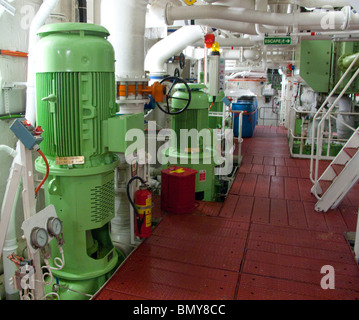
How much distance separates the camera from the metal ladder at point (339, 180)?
4.31 metres

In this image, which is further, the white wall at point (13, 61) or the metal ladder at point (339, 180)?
the metal ladder at point (339, 180)

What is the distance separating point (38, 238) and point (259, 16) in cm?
456

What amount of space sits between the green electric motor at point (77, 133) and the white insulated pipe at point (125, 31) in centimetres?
79

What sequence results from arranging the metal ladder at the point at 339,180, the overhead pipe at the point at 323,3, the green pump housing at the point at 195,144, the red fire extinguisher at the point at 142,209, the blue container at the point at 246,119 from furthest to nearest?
the blue container at the point at 246,119 < the overhead pipe at the point at 323,3 < the green pump housing at the point at 195,144 < the metal ladder at the point at 339,180 < the red fire extinguisher at the point at 142,209

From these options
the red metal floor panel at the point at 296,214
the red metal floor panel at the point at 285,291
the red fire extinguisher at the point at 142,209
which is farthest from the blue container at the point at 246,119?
the red metal floor panel at the point at 285,291

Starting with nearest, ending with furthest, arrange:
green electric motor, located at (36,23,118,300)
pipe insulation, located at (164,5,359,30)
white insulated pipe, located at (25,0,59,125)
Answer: green electric motor, located at (36,23,118,300) → white insulated pipe, located at (25,0,59,125) → pipe insulation, located at (164,5,359,30)

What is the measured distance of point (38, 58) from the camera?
108 inches

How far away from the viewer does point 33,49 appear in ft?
10.3

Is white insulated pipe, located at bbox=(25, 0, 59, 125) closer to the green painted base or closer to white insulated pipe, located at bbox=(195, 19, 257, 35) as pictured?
the green painted base

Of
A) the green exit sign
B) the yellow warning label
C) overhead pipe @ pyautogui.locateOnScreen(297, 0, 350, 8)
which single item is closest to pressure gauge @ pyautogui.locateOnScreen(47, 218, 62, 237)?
the yellow warning label

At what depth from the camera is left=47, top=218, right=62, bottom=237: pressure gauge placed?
2.46 meters

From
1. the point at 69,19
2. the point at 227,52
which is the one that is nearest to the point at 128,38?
the point at 69,19

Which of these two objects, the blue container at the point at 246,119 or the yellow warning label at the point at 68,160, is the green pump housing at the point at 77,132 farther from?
the blue container at the point at 246,119

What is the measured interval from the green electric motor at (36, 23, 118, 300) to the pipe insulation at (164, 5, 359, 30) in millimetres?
2761
